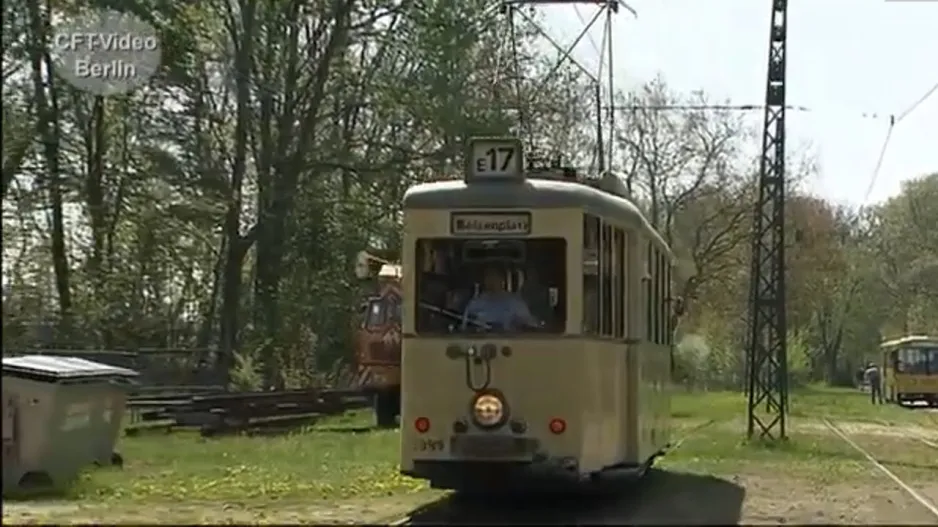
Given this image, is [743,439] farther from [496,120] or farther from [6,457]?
[6,457]

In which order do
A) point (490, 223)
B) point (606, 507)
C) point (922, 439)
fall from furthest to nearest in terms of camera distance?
point (922, 439) → point (606, 507) → point (490, 223)

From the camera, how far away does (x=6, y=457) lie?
17.5m

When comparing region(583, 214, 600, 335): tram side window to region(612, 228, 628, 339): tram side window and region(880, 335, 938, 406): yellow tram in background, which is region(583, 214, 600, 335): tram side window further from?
region(880, 335, 938, 406): yellow tram in background

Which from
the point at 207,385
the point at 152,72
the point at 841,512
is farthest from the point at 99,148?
the point at 841,512

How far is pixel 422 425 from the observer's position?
1512 cm

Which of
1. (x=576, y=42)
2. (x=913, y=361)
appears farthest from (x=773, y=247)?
(x=913, y=361)

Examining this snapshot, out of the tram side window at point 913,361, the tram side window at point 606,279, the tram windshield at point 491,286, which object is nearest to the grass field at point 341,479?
the tram windshield at point 491,286

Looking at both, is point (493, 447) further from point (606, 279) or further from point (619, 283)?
point (619, 283)

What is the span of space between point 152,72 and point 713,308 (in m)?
37.1

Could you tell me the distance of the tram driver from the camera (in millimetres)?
15055

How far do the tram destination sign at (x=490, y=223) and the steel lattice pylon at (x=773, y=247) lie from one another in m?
17.1

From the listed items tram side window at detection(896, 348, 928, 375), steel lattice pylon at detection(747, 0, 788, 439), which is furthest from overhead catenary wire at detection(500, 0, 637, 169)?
tram side window at detection(896, 348, 928, 375)
